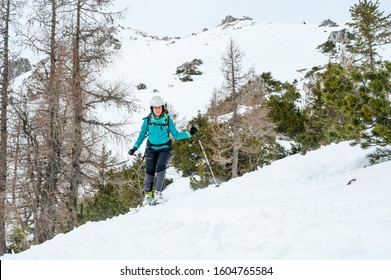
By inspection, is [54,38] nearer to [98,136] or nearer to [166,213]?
[98,136]

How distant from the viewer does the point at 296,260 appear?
290 centimetres

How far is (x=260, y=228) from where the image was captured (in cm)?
372

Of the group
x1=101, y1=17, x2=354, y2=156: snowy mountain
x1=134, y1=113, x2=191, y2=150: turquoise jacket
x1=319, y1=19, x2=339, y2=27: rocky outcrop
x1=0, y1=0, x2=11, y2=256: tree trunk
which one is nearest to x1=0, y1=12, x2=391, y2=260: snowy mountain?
x1=134, y1=113, x2=191, y2=150: turquoise jacket

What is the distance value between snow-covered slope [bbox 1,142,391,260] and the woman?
1.66 ft

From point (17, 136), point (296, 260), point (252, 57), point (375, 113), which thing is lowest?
point (296, 260)

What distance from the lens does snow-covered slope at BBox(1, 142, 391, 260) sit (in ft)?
10.3

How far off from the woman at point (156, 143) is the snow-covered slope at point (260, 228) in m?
0.50

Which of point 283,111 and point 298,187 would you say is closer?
point 298,187

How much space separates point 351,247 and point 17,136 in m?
10.6

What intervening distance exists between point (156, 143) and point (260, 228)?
3.11 metres

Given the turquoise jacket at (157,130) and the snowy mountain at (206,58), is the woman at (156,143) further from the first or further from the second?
the snowy mountain at (206,58)

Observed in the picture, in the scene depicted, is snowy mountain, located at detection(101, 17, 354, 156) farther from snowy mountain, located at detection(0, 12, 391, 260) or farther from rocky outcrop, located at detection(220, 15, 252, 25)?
snowy mountain, located at detection(0, 12, 391, 260)

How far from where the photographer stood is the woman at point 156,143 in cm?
625

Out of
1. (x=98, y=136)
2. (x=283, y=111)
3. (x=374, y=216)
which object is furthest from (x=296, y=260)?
(x=283, y=111)
